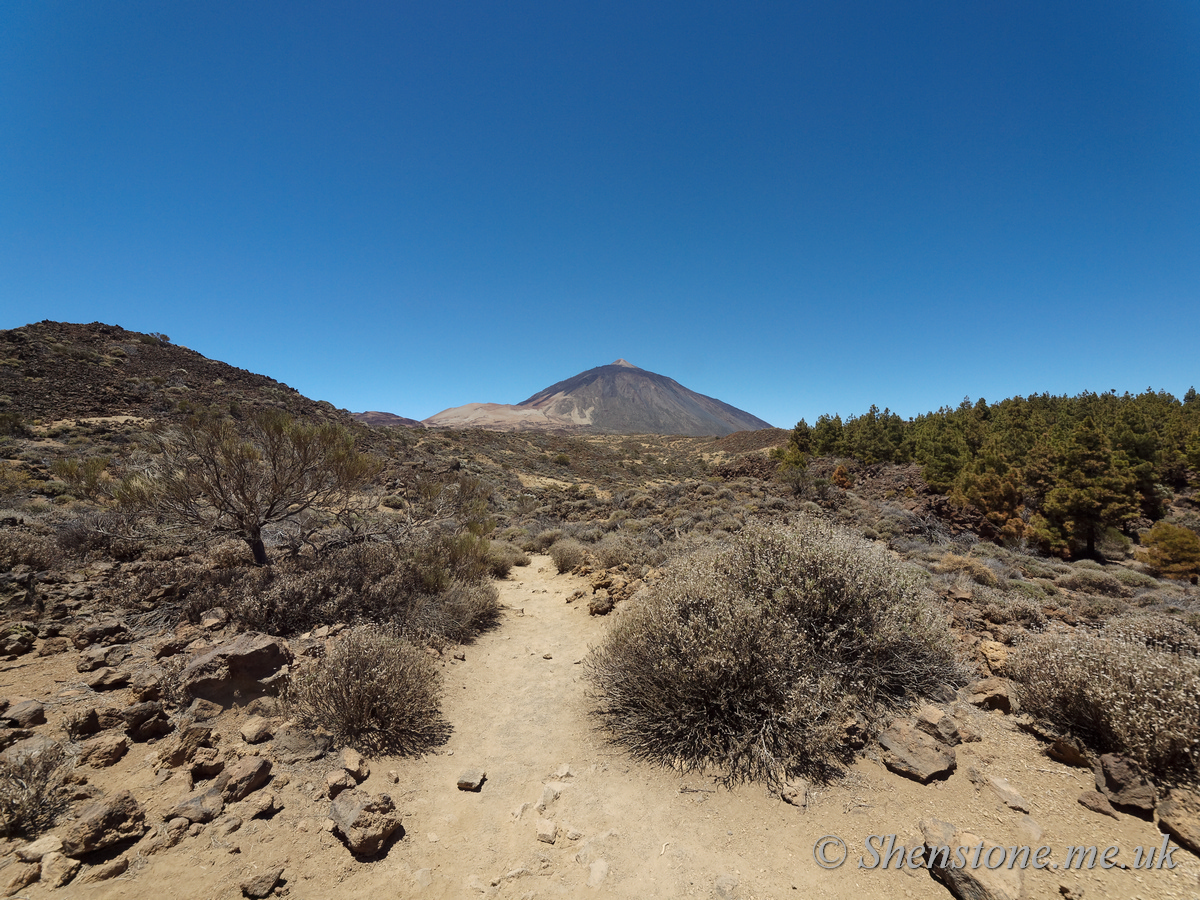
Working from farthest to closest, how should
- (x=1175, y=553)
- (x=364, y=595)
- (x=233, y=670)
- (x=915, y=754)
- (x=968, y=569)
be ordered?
(x=1175, y=553)
(x=968, y=569)
(x=364, y=595)
(x=233, y=670)
(x=915, y=754)

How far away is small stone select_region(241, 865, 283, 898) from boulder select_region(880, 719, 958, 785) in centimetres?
368

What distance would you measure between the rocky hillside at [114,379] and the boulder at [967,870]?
23.8 meters

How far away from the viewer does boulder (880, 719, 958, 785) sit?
2.78m

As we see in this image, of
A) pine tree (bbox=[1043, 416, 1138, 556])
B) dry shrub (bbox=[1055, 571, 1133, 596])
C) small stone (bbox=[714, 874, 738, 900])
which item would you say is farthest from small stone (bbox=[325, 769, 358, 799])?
pine tree (bbox=[1043, 416, 1138, 556])

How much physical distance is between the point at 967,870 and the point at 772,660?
1362mm

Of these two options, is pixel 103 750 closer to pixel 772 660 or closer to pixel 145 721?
pixel 145 721

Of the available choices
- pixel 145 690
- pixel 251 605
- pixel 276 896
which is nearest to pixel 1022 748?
Answer: pixel 276 896

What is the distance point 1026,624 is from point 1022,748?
2.69 meters

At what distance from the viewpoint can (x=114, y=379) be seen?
21656 millimetres

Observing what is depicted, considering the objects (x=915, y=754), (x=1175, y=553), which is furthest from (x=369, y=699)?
(x=1175, y=553)

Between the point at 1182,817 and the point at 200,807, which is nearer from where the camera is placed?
the point at 1182,817

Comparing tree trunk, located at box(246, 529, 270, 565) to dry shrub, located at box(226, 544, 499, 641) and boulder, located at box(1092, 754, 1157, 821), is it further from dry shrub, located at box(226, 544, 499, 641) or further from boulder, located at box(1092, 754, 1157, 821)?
boulder, located at box(1092, 754, 1157, 821)

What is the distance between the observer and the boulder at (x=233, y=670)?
11.0 ft

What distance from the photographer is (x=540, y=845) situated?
8.49 feet
